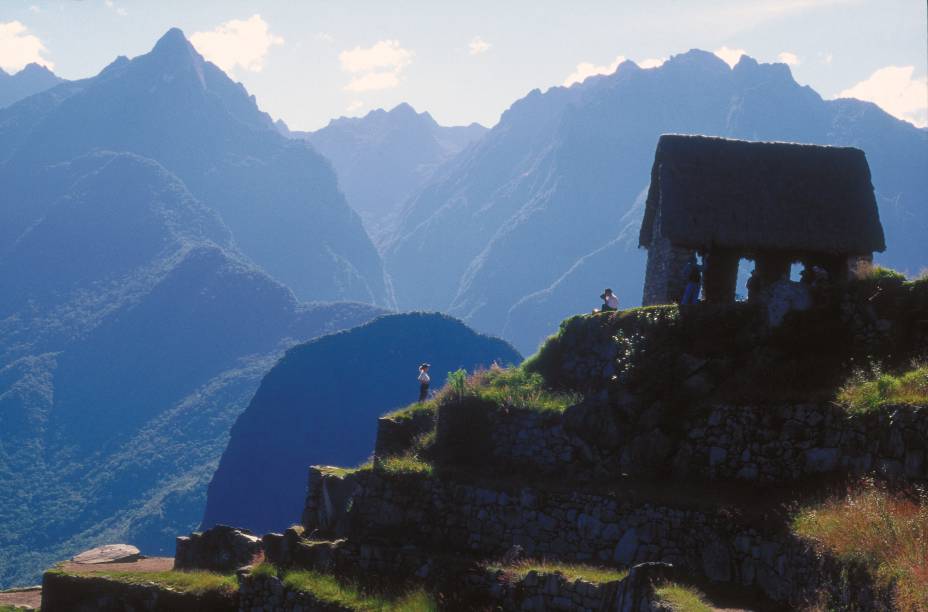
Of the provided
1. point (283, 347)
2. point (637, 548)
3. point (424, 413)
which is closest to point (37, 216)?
point (283, 347)

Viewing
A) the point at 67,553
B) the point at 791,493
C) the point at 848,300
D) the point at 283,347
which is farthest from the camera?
the point at 283,347

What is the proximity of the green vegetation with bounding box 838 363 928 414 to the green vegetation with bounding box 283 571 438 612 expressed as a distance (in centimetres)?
881

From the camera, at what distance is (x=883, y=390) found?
52.0 ft

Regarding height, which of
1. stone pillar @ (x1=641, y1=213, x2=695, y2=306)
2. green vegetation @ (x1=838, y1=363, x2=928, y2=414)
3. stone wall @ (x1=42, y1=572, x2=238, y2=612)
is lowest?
stone wall @ (x1=42, y1=572, x2=238, y2=612)

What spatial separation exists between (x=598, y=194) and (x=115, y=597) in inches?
4946

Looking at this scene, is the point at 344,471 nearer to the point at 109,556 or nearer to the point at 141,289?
the point at 109,556

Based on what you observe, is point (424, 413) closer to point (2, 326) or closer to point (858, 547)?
point (858, 547)

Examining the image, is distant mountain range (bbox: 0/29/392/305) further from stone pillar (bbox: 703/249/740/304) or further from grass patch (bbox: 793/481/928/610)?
grass patch (bbox: 793/481/928/610)

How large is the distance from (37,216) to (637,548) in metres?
132

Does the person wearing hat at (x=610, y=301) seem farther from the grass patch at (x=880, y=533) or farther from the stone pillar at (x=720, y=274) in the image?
the grass patch at (x=880, y=533)

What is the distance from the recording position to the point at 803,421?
16969 millimetres

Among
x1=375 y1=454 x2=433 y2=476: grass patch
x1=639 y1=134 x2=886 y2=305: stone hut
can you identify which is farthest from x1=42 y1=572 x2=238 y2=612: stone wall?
x1=639 y1=134 x2=886 y2=305: stone hut

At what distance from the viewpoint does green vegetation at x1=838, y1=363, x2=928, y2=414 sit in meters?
15.1

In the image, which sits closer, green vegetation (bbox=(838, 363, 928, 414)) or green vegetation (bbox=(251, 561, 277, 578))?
green vegetation (bbox=(838, 363, 928, 414))
